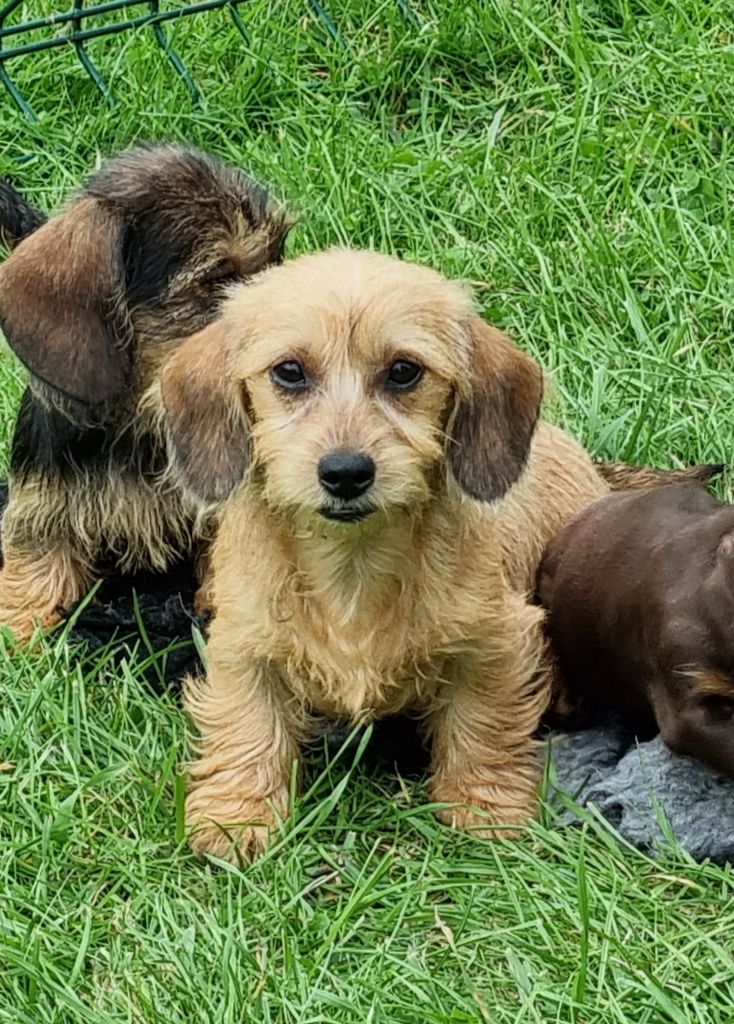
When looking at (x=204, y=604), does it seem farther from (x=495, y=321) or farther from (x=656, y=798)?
(x=495, y=321)

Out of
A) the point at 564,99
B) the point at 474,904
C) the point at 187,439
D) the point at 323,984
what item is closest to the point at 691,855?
the point at 474,904

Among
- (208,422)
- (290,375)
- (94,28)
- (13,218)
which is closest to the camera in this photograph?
(290,375)

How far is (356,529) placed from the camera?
144 inches

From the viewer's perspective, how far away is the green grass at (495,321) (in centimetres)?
335

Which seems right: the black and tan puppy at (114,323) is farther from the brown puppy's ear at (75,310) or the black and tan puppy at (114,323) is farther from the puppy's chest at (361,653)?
the puppy's chest at (361,653)

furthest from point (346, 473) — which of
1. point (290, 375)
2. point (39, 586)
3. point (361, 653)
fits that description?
point (39, 586)

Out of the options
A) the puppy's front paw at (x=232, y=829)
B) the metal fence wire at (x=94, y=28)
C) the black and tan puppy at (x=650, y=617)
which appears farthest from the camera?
the metal fence wire at (x=94, y=28)

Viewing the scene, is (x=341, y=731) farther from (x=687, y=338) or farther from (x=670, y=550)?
(x=687, y=338)

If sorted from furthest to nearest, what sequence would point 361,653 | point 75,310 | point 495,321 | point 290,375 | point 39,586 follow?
point 495,321, point 39,586, point 75,310, point 361,653, point 290,375

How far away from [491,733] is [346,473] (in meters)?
0.88

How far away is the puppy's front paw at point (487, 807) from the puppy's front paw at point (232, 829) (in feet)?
1.30

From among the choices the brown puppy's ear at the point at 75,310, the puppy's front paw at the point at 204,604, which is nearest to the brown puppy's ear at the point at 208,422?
the brown puppy's ear at the point at 75,310

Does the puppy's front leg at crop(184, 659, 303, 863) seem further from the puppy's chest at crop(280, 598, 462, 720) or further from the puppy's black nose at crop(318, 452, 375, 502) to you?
the puppy's black nose at crop(318, 452, 375, 502)

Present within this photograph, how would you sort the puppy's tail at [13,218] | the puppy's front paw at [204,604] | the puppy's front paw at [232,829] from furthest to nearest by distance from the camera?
the puppy's tail at [13,218] < the puppy's front paw at [204,604] < the puppy's front paw at [232,829]
